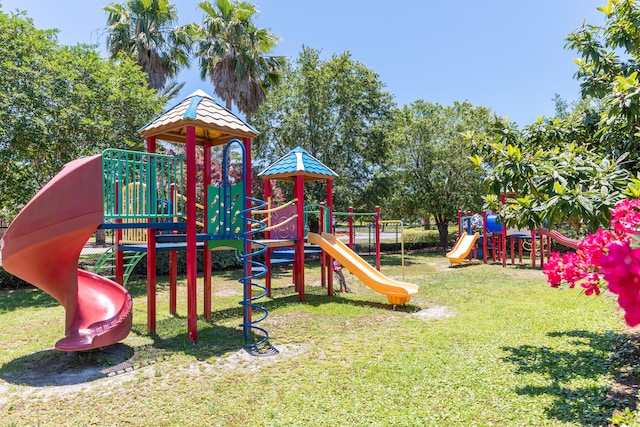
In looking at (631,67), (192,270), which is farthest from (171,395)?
(631,67)

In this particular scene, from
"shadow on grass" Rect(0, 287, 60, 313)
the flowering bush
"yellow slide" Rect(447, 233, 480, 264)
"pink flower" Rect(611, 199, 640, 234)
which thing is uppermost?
"pink flower" Rect(611, 199, 640, 234)

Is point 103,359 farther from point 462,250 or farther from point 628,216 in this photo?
point 462,250

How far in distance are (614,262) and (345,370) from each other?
4.08 m

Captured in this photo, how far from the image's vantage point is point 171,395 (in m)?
4.28

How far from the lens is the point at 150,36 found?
18.3 m

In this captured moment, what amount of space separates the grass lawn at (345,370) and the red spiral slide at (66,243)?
1.34 feet

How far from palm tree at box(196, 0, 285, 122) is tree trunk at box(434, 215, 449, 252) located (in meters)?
13.9

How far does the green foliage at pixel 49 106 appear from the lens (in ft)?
34.6

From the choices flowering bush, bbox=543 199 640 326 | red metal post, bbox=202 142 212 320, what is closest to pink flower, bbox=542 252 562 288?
flowering bush, bbox=543 199 640 326

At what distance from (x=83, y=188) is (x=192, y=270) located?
1936mm

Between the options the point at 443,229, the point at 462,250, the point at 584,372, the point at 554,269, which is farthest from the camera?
the point at 443,229

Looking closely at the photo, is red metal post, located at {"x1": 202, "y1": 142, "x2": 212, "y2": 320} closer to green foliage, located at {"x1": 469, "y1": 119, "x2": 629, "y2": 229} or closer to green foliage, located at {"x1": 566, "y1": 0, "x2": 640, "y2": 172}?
green foliage, located at {"x1": 469, "y1": 119, "x2": 629, "y2": 229}

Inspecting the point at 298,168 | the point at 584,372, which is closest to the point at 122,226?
the point at 298,168

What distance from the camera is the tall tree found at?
23.2 metres
